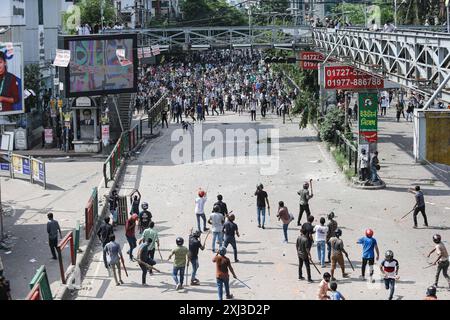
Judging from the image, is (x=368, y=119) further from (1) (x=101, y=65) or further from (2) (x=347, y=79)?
(1) (x=101, y=65)

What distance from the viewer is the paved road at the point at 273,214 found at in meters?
17.2

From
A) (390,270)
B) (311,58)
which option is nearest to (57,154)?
(311,58)

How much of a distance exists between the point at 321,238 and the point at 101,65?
20259mm

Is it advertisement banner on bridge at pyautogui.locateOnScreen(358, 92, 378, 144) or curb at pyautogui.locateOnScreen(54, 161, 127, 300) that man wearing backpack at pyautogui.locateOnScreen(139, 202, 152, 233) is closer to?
curb at pyautogui.locateOnScreen(54, 161, 127, 300)

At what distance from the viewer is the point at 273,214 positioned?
80.0 ft

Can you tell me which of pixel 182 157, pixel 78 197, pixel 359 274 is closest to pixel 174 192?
pixel 78 197

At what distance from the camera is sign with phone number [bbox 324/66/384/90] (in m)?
29.6

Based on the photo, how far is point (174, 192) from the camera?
28.0m

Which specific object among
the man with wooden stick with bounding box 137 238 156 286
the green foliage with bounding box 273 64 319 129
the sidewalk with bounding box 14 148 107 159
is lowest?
the man with wooden stick with bounding box 137 238 156 286

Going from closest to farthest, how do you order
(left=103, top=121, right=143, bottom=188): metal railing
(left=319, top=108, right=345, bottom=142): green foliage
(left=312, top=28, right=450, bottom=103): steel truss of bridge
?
1. (left=312, top=28, right=450, bottom=103): steel truss of bridge
2. (left=103, top=121, right=143, bottom=188): metal railing
3. (left=319, top=108, right=345, bottom=142): green foliage

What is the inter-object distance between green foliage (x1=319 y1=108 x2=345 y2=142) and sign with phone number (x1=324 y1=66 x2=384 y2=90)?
2.06 m

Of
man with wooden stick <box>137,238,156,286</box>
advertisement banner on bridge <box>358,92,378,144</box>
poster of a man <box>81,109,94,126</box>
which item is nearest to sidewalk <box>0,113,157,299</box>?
poster of a man <box>81,109,94,126</box>

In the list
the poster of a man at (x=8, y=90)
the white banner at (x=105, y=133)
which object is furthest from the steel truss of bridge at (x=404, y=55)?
the poster of a man at (x=8, y=90)

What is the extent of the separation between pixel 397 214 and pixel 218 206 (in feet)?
20.5
